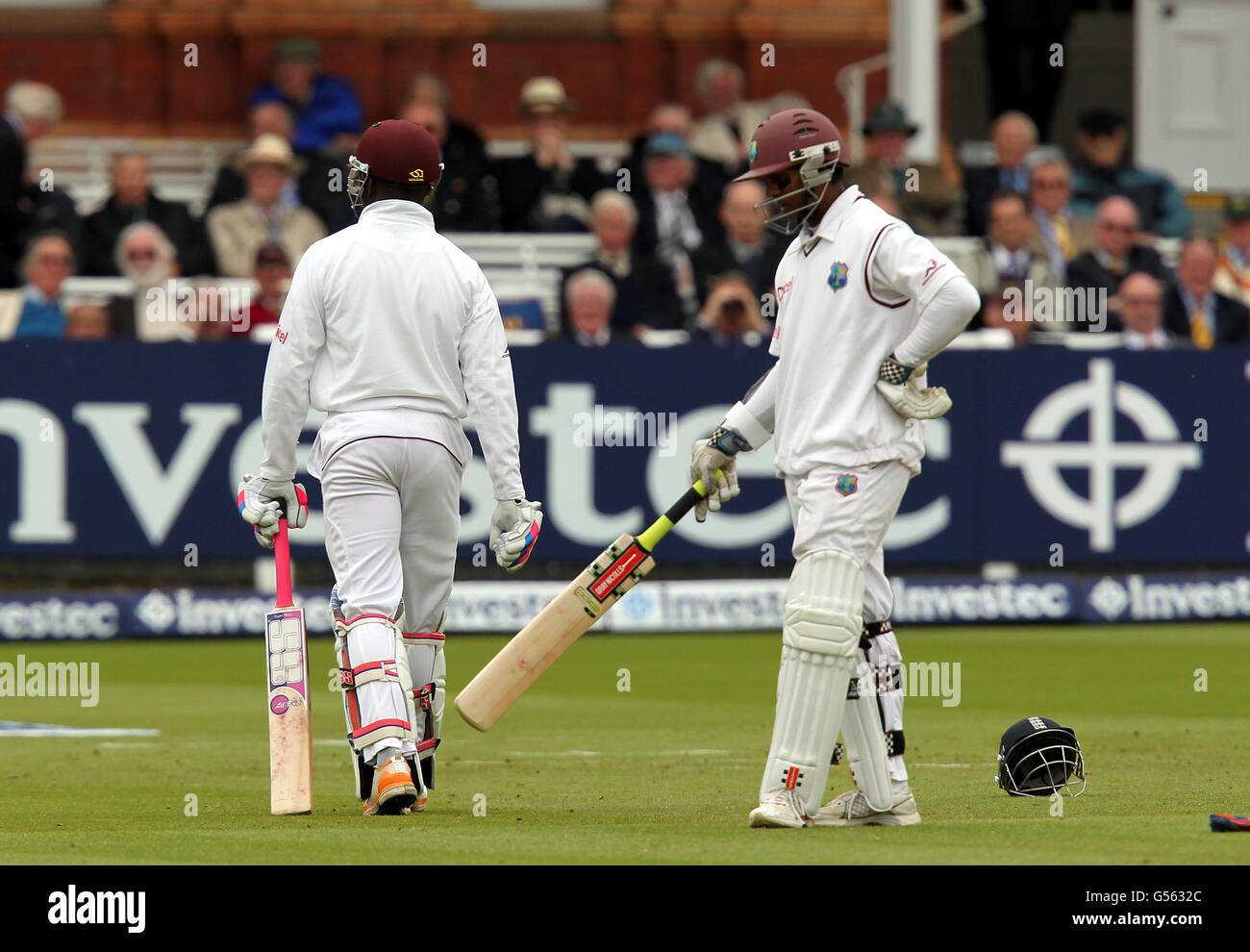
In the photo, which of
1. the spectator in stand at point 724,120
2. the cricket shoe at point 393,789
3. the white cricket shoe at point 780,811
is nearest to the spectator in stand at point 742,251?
the spectator in stand at point 724,120

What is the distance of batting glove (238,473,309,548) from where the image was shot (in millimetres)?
9008

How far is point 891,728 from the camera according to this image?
8453 millimetres

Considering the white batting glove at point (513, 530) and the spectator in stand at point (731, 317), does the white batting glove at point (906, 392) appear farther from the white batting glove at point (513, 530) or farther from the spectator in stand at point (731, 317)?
the spectator in stand at point (731, 317)

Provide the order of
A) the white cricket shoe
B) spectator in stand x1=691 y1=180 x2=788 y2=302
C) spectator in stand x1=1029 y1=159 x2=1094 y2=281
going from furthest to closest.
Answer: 1. spectator in stand x1=1029 y1=159 x2=1094 y2=281
2. spectator in stand x1=691 y1=180 x2=788 y2=302
3. the white cricket shoe

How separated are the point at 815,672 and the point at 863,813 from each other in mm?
567

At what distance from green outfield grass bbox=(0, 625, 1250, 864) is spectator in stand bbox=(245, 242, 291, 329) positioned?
2.25 m

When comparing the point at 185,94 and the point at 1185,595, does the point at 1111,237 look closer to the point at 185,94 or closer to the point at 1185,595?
the point at 1185,595

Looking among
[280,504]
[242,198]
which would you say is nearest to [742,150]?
[242,198]

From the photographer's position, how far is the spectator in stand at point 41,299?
17.1m

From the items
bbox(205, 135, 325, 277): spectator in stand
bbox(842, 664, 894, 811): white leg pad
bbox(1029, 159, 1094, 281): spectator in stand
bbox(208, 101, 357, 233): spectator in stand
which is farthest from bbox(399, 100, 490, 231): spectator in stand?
bbox(842, 664, 894, 811): white leg pad

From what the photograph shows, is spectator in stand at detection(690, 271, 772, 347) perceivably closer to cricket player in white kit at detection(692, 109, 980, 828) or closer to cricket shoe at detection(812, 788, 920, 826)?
cricket player in white kit at detection(692, 109, 980, 828)

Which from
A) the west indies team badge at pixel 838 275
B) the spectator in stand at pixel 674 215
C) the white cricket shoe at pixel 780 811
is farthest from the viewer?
the spectator in stand at pixel 674 215

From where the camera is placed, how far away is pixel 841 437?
8.27 metres

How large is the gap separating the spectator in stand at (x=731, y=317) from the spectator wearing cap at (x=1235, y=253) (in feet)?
13.5
